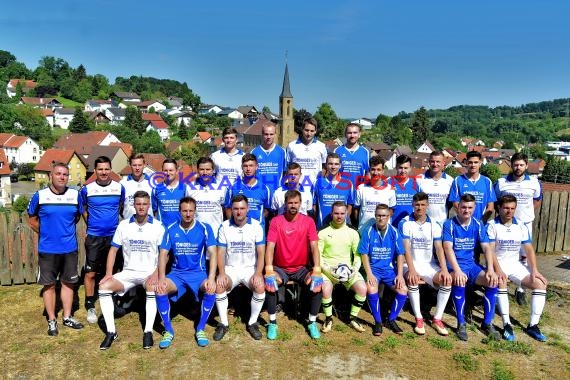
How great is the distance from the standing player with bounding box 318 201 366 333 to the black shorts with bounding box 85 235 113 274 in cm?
331

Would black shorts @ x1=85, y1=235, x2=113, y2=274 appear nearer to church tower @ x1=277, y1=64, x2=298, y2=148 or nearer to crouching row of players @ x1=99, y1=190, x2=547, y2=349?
crouching row of players @ x1=99, y1=190, x2=547, y2=349

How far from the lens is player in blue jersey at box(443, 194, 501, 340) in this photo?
6184 mm

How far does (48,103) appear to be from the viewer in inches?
4801

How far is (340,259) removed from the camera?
635 cm

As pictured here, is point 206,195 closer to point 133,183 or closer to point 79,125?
point 133,183

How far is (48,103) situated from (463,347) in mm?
138719

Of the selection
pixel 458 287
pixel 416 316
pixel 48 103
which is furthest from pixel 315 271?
pixel 48 103

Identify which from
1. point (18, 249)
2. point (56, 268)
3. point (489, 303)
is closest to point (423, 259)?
point (489, 303)

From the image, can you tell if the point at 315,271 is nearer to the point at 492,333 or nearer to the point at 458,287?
the point at 458,287

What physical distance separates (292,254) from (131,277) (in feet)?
7.70

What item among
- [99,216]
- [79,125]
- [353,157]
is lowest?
[99,216]

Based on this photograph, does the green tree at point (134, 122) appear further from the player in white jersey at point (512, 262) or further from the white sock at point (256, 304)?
the player in white jersey at point (512, 262)

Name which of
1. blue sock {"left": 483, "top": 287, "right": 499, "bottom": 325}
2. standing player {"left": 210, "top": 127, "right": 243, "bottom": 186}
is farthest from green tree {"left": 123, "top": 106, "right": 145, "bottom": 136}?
blue sock {"left": 483, "top": 287, "right": 499, "bottom": 325}

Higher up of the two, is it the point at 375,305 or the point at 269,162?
the point at 269,162
